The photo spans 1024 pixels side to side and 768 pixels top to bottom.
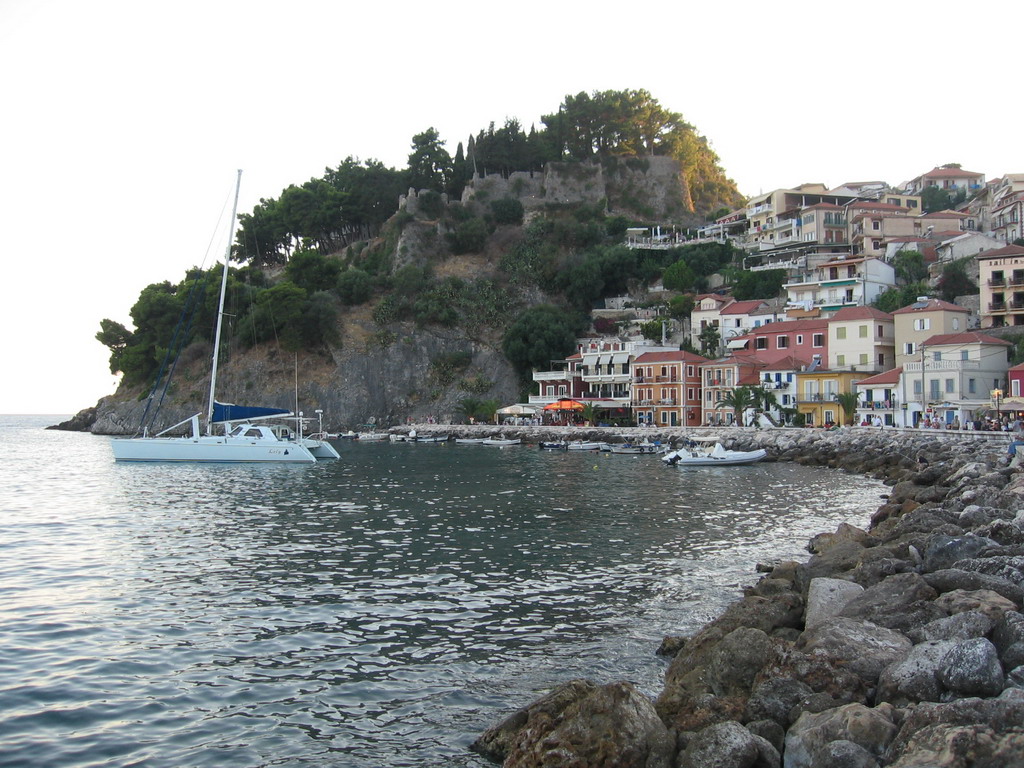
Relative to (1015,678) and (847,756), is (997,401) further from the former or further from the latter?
(847,756)

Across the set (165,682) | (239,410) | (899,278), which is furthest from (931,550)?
(899,278)

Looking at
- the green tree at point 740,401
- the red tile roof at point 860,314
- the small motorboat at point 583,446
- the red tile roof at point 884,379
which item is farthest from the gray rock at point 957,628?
the red tile roof at point 860,314

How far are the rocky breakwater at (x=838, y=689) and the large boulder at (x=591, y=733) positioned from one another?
14 mm

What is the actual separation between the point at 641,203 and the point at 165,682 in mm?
99656

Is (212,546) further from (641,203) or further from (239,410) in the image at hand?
(641,203)

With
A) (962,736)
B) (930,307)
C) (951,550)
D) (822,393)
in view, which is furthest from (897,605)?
(930,307)

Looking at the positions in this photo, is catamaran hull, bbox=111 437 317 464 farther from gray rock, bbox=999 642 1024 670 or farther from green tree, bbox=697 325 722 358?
gray rock, bbox=999 642 1024 670

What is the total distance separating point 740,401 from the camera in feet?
208

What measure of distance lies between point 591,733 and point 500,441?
196 feet

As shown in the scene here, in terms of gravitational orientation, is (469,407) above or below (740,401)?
below

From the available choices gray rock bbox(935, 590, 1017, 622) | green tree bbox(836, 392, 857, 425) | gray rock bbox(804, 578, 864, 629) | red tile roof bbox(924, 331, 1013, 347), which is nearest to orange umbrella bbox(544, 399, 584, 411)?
green tree bbox(836, 392, 857, 425)

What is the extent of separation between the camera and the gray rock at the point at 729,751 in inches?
304

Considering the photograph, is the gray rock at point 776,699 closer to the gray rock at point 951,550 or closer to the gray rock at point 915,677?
the gray rock at point 915,677

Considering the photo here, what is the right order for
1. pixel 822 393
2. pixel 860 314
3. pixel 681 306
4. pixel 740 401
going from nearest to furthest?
pixel 822 393
pixel 740 401
pixel 860 314
pixel 681 306
